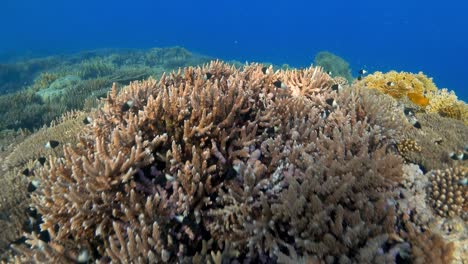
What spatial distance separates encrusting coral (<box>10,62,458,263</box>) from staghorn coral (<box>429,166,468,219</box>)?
623 millimetres

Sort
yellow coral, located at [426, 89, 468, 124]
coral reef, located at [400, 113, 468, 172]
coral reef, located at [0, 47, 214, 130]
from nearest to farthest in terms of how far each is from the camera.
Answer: coral reef, located at [400, 113, 468, 172], yellow coral, located at [426, 89, 468, 124], coral reef, located at [0, 47, 214, 130]

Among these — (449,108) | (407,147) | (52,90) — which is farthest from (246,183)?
(52,90)

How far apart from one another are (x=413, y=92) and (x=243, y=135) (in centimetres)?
653

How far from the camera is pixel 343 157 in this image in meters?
3.63

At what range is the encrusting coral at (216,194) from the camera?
2922 millimetres

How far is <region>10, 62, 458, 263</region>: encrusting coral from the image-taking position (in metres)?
2.92

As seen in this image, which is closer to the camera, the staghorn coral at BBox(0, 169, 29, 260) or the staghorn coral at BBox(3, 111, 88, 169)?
the staghorn coral at BBox(0, 169, 29, 260)

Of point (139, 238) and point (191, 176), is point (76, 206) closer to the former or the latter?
point (139, 238)

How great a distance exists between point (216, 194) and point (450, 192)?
295 cm

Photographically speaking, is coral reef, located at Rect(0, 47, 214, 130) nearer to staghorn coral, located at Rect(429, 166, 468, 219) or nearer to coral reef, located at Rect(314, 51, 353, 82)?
coral reef, located at Rect(314, 51, 353, 82)

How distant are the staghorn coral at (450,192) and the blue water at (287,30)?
95462mm

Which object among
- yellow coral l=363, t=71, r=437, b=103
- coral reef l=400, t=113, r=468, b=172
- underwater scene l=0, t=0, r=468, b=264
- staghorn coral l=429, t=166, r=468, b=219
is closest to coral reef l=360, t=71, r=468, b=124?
yellow coral l=363, t=71, r=437, b=103

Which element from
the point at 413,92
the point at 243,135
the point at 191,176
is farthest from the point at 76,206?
the point at 413,92

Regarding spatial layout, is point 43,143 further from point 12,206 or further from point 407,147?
point 407,147
